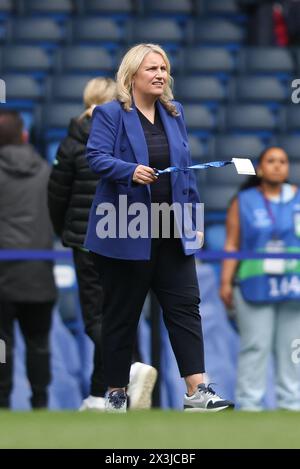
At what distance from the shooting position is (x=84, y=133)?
7.17 metres

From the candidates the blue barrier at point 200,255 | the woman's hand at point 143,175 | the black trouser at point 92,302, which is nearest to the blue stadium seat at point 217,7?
the blue barrier at point 200,255

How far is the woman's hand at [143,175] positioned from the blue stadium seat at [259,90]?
271 inches

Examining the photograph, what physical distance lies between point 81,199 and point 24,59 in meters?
5.38

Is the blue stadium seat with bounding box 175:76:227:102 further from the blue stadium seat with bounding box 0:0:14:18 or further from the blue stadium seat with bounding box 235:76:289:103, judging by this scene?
the blue stadium seat with bounding box 0:0:14:18

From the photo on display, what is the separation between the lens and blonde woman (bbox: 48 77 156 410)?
23.4 ft

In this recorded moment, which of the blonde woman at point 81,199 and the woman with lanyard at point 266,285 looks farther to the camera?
the woman with lanyard at point 266,285

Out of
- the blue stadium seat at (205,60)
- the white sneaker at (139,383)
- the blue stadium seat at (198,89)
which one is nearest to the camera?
the white sneaker at (139,383)

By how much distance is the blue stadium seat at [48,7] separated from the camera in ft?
43.0

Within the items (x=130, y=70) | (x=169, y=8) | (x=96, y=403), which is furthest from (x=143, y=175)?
(x=169, y=8)

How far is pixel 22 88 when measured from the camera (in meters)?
12.0

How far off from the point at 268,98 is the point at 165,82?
6.74 meters

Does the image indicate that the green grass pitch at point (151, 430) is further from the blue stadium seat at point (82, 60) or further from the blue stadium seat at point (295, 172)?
the blue stadium seat at point (82, 60)
